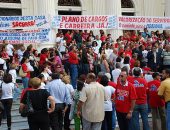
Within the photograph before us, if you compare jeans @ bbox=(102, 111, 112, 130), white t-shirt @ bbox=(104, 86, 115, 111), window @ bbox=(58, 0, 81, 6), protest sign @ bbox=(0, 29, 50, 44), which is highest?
window @ bbox=(58, 0, 81, 6)

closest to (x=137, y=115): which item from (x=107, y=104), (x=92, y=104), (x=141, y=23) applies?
(x=107, y=104)

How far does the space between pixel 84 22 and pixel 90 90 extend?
34.6ft

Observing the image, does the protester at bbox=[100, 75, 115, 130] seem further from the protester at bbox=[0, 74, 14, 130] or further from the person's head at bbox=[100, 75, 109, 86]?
the protester at bbox=[0, 74, 14, 130]

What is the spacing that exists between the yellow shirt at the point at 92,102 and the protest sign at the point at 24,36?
28.9 feet

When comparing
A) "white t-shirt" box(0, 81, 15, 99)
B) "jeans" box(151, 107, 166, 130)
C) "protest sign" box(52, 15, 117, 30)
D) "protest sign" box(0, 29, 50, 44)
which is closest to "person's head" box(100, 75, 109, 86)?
"jeans" box(151, 107, 166, 130)

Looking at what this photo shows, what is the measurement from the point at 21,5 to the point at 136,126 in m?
15.4

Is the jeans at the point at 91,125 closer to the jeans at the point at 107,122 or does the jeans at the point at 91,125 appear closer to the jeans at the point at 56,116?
the jeans at the point at 107,122

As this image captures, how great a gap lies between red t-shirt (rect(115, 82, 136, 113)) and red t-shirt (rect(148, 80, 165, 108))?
1.46 metres

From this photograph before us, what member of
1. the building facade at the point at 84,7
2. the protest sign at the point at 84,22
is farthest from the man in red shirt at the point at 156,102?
the building facade at the point at 84,7

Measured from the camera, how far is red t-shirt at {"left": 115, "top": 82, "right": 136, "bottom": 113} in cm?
1035

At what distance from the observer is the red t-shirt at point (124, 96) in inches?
408

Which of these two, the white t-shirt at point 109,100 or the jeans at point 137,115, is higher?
the white t-shirt at point 109,100

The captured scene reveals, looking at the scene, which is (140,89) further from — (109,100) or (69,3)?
(69,3)

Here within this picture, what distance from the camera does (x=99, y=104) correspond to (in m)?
9.96
